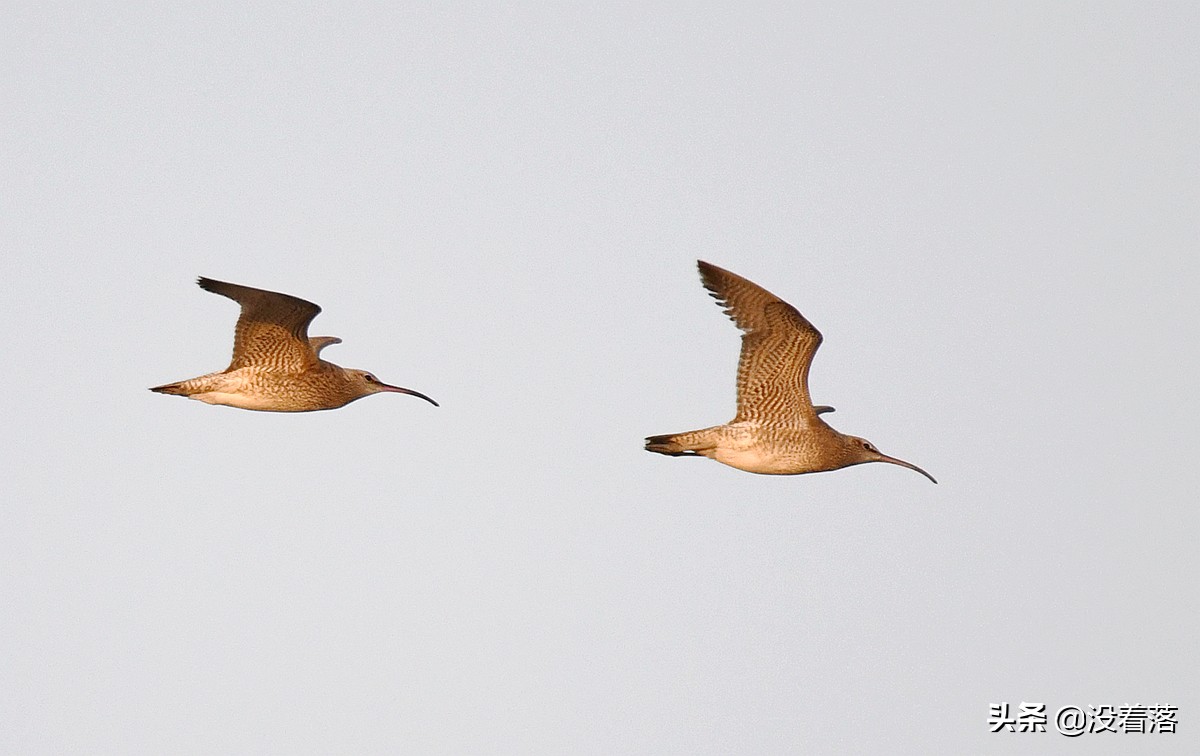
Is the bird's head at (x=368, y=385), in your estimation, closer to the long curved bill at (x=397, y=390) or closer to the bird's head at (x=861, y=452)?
the long curved bill at (x=397, y=390)

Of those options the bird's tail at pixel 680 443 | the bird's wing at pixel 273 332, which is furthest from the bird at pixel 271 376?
the bird's tail at pixel 680 443

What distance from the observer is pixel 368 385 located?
35.0 meters

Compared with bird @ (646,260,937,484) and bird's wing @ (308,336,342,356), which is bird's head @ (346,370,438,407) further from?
bird @ (646,260,937,484)

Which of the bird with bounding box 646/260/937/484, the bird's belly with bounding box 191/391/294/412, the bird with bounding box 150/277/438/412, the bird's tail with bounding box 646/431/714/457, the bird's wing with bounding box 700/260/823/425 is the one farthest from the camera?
the bird's belly with bounding box 191/391/294/412

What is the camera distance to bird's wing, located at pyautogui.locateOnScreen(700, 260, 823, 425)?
31.2m

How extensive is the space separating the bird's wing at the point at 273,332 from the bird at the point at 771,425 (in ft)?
15.7

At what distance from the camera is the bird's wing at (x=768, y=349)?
3122 cm

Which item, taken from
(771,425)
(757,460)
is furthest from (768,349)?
(757,460)

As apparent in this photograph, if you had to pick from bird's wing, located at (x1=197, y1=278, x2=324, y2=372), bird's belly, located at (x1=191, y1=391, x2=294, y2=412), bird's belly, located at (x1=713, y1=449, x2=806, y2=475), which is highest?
bird's wing, located at (x1=197, y1=278, x2=324, y2=372)

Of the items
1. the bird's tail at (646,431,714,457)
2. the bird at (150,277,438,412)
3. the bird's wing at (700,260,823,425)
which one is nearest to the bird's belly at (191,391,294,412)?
the bird at (150,277,438,412)

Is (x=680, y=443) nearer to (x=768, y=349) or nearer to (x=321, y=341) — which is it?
(x=768, y=349)

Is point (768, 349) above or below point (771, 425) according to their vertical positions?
above

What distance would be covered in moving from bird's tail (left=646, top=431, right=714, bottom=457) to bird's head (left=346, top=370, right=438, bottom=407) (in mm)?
4302

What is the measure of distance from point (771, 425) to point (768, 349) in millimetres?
1153
